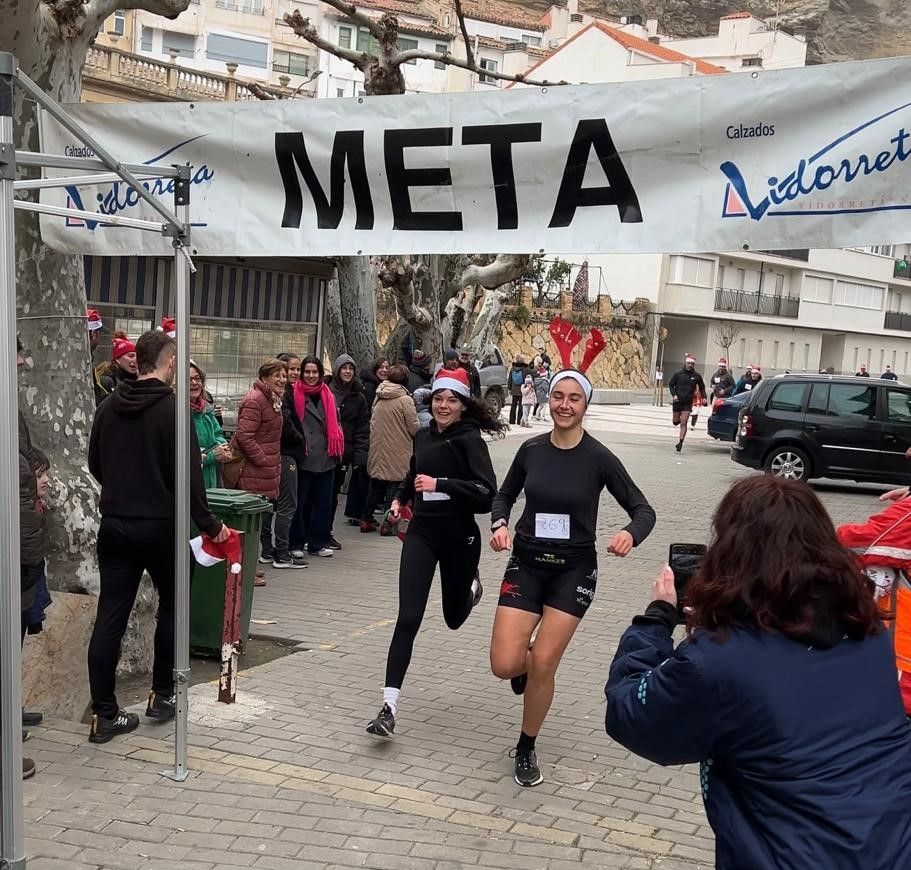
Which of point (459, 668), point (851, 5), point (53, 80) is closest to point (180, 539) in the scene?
point (459, 668)

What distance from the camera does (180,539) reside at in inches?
203

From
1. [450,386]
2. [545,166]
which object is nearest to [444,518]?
[450,386]

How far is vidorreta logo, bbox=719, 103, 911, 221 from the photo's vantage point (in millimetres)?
4129

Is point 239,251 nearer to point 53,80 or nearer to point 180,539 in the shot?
point 180,539

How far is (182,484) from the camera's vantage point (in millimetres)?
5125

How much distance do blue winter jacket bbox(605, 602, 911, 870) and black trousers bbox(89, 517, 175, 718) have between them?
3478mm

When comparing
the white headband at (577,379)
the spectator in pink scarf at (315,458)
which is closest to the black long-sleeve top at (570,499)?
the white headband at (577,379)

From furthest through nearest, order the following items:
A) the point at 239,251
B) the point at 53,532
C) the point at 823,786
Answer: the point at 53,532, the point at 239,251, the point at 823,786

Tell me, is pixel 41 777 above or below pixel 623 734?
below

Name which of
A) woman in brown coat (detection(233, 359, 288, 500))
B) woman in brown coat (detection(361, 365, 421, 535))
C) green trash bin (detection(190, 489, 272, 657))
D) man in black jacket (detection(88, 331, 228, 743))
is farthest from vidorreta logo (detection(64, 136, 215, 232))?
woman in brown coat (detection(361, 365, 421, 535))

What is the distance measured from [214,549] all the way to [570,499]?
172 centimetres

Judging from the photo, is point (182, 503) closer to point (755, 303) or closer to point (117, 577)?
point (117, 577)

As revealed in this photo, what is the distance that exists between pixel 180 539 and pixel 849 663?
341 cm

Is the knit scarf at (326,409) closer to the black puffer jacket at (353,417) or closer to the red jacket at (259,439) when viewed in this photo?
the red jacket at (259,439)
